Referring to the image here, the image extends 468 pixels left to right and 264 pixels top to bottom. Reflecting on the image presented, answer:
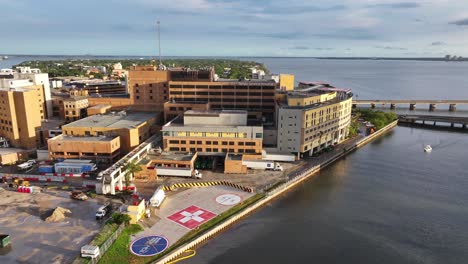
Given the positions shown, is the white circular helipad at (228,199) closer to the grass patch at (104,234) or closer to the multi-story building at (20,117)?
the grass patch at (104,234)

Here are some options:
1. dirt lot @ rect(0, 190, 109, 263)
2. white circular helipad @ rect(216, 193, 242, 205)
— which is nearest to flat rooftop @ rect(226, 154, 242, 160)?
white circular helipad @ rect(216, 193, 242, 205)

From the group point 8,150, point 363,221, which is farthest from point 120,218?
point 8,150

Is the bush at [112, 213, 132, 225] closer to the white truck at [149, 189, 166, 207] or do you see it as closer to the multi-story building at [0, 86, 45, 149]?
the white truck at [149, 189, 166, 207]

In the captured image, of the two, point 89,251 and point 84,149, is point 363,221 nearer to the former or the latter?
point 89,251

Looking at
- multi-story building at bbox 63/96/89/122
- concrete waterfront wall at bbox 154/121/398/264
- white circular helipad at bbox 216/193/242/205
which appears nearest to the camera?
concrete waterfront wall at bbox 154/121/398/264

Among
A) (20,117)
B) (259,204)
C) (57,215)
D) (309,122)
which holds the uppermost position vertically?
(20,117)

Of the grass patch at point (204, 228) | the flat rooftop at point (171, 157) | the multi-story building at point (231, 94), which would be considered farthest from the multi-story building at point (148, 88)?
the grass patch at point (204, 228)
